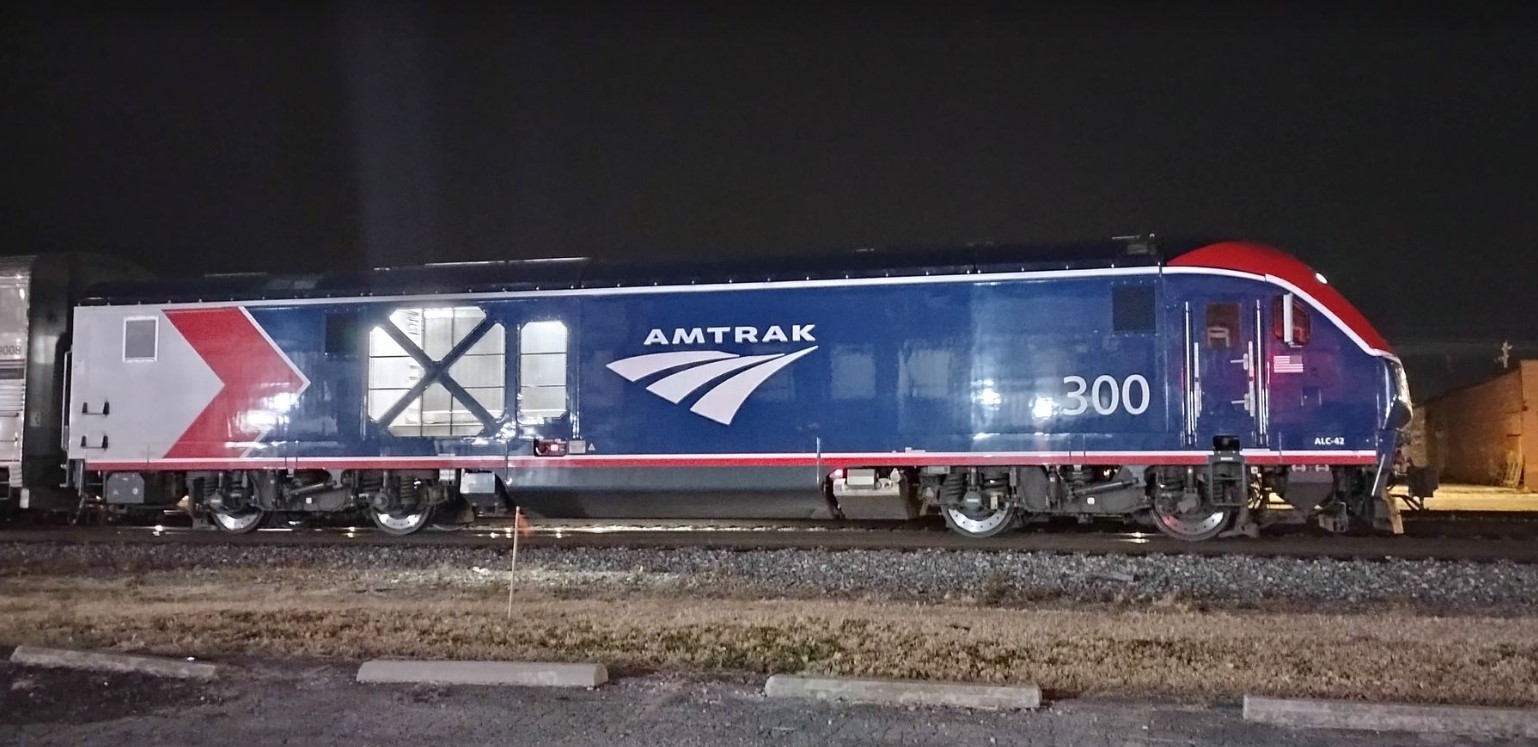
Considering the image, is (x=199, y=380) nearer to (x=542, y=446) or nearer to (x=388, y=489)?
(x=388, y=489)

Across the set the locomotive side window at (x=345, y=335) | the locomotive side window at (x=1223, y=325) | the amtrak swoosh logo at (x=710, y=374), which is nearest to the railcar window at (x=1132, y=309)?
the locomotive side window at (x=1223, y=325)

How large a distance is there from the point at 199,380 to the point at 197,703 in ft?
32.9

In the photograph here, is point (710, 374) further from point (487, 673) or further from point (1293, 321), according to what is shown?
point (487, 673)

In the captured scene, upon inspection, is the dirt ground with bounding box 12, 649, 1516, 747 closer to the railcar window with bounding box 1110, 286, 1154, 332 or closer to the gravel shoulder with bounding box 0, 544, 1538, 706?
the gravel shoulder with bounding box 0, 544, 1538, 706

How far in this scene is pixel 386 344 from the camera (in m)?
15.0

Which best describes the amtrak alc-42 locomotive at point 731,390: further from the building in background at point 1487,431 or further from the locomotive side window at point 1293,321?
the building in background at point 1487,431

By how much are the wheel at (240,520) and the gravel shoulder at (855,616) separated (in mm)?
2125

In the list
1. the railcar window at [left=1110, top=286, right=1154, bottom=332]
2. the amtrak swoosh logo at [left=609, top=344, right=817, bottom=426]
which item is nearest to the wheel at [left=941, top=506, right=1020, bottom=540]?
the railcar window at [left=1110, top=286, right=1154, bottom=332]

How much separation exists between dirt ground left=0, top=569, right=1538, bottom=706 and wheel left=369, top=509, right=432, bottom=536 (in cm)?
388

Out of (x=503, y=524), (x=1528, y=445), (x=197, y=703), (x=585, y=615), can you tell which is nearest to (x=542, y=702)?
(x=197, y=703)

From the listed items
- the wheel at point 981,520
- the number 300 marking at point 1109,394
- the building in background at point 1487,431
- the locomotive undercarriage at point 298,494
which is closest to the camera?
the number 300 marking at point 1109,394

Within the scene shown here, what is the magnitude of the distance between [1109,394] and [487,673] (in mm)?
8382

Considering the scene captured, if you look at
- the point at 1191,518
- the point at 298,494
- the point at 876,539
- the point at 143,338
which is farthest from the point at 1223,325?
the point at 143,338

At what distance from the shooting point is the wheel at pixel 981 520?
44.6 feet
